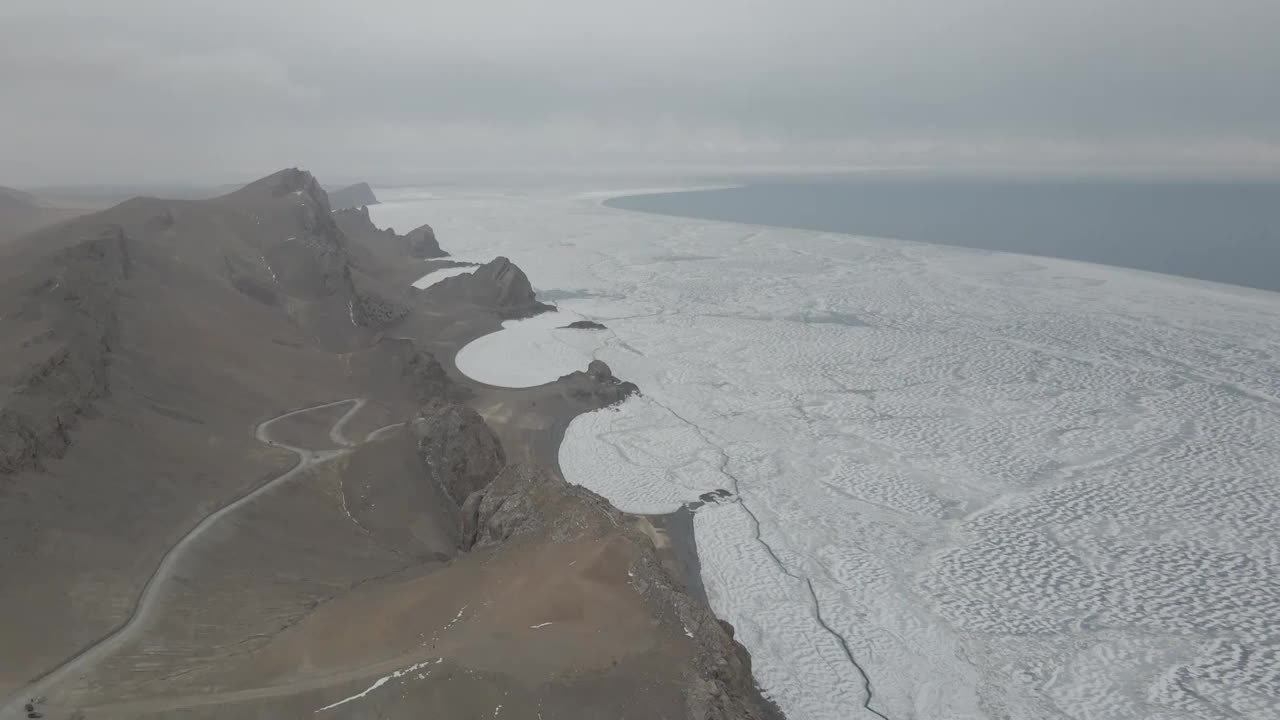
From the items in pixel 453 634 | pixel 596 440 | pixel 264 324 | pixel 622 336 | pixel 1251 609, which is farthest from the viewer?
pixel 622 336

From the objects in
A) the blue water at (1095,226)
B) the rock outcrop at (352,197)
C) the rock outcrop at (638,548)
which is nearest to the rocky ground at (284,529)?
the rock outcrop at (638,548)

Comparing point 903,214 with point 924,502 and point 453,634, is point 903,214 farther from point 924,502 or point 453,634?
point 453,634

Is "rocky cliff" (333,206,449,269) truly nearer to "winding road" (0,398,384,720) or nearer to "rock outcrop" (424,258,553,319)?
"rock outcrop" (424,258,553,319)

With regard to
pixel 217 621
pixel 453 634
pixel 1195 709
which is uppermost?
pixel 453 634

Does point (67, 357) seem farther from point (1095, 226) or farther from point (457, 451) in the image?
point (1095, 226)

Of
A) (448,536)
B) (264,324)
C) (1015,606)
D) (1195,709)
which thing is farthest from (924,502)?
(264,324)

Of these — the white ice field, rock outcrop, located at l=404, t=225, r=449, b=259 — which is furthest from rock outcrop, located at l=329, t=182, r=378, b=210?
the white ice field

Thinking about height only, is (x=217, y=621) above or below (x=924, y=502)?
above
